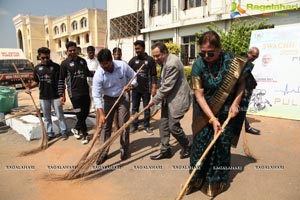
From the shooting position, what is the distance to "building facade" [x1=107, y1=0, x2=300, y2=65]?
1038 centimetres

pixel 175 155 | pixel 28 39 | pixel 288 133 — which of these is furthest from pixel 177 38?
pixel 28 39

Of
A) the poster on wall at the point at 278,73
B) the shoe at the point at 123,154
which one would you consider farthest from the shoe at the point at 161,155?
the poster on wall at the point at 278,73

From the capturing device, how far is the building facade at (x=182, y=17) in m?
10.4

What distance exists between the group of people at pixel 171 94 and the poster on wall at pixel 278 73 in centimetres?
195

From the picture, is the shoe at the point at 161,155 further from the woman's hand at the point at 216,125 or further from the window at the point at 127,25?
the window at the point at 127,25

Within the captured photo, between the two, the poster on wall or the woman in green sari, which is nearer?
the woman in green sari

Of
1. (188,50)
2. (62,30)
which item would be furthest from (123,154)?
(62,30)

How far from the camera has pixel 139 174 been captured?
3.02m

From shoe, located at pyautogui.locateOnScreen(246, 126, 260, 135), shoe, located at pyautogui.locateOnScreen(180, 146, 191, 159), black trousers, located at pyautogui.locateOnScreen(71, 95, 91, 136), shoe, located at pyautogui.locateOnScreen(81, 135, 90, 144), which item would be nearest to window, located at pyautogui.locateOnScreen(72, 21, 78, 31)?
black trousers, located at pyautogui.locateOnScreen(71, 95, 91, 136)

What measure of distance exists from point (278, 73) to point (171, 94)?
384 cm

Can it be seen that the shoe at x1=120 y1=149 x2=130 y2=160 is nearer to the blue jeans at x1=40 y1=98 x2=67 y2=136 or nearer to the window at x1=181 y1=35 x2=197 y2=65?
the blue jeans at x1=40 y1=98 x2=67 y2=136

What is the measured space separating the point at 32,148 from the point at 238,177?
3.37m

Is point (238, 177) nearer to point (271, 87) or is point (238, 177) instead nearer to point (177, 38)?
point (271, 87)

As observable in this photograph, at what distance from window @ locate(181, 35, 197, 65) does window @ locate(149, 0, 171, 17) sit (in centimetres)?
242
